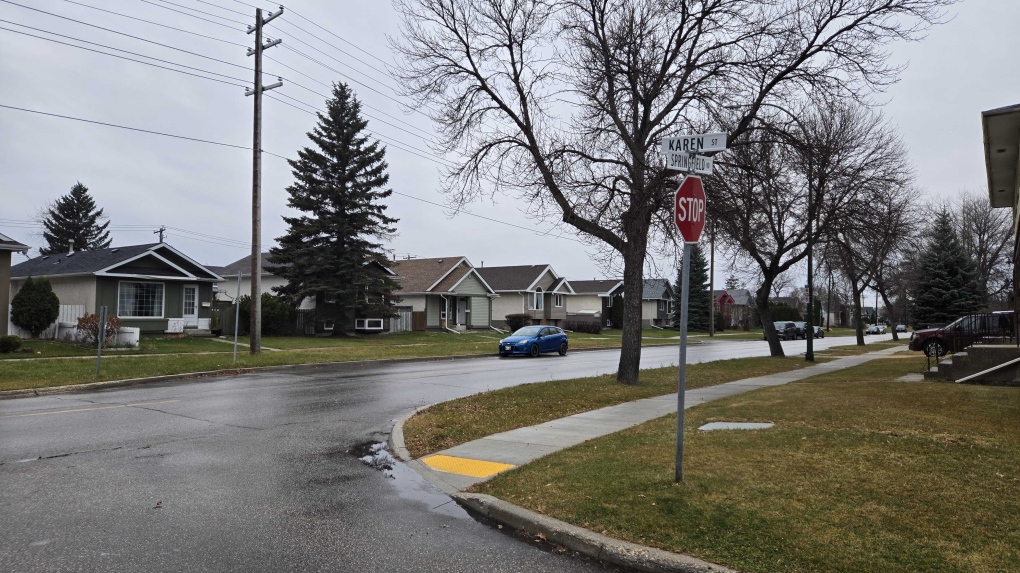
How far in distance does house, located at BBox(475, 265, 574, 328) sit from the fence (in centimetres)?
2970

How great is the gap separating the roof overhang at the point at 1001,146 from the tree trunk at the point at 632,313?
688 centimetres

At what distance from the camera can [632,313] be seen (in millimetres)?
15062

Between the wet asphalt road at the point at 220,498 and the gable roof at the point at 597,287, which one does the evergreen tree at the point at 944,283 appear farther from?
the wet asphalt road at the point at 220,498

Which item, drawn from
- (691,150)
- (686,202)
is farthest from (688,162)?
(686,202)

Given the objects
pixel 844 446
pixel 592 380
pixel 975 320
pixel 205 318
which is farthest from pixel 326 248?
pixel 844 446

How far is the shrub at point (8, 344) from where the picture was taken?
67.3ft

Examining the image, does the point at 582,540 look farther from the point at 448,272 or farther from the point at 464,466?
the point at 448,272

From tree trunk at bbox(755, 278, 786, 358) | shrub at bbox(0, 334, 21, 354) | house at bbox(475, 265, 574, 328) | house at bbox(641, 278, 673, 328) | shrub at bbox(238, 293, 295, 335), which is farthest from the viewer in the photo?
house at bbox(641, 278, 673, 328)

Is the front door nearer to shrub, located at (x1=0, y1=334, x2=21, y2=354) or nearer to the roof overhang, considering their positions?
shrub, located at (x1=0, y1=334, x2=21, y2=354)

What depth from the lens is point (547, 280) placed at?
57469 millimetres

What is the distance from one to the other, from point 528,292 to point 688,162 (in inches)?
1903

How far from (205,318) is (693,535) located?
31562 millimetres

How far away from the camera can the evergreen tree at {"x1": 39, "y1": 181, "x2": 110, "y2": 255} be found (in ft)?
215

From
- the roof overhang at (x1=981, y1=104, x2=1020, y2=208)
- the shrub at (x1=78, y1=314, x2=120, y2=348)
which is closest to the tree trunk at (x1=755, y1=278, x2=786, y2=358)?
the roof overhang at (x1=981, y1=104, x2=1020, y2=208)
